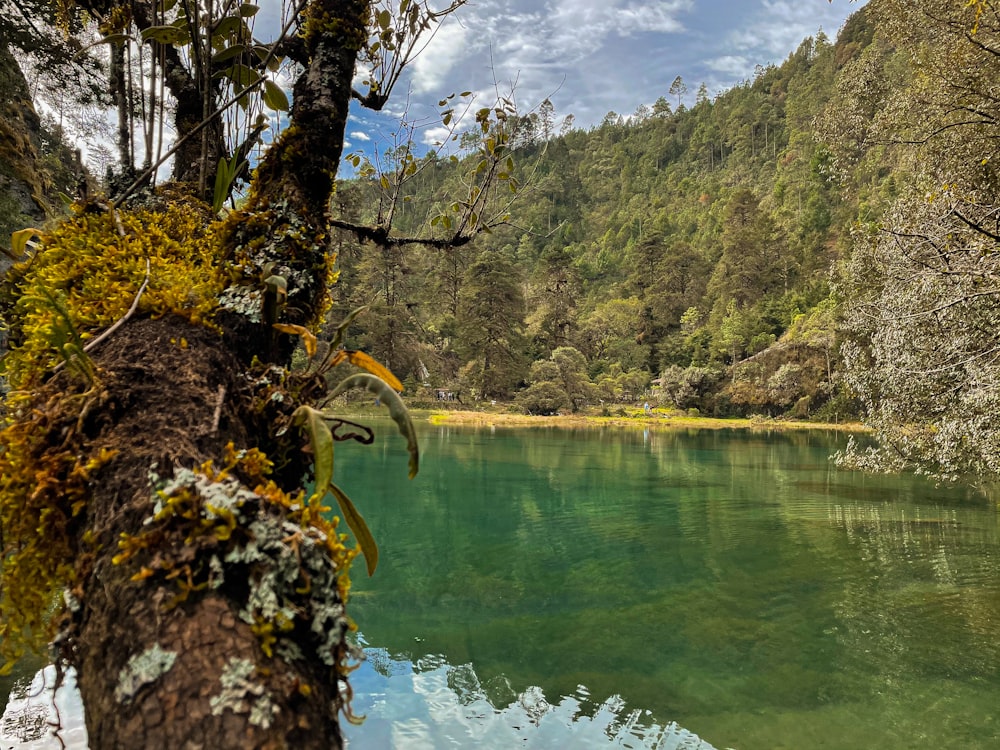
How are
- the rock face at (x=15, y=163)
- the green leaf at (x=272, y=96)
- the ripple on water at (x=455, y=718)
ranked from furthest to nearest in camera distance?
the rock face at (x=15, y=163), the ripple on water at (x=455, y=718), the green leaf at (x=272, y=96)

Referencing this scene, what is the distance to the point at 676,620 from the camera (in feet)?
19.1

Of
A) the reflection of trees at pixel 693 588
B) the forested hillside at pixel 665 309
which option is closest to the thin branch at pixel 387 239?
the reflection of trees at pixel 693 588

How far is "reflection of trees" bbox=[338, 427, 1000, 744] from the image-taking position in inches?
186

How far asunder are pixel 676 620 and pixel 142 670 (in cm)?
601

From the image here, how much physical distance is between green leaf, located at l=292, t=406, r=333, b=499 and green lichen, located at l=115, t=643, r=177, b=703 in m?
0.30

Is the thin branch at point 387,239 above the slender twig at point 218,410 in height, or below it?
above

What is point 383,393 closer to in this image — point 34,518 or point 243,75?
point 34,518

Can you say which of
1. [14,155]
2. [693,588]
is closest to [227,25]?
[14,155]

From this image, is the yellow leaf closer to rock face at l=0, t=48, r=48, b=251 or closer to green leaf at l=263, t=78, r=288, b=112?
green leaf at l=263, t=78, r=288, b=112

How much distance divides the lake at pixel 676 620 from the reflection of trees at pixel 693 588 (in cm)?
3

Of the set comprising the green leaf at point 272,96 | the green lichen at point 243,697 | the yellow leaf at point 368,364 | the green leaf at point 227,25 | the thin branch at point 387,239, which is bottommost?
the green lichen at point 243,697

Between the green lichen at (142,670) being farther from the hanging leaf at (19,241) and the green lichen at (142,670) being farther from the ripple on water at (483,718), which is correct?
the ripple on water at (483,718)

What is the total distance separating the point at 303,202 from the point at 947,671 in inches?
243

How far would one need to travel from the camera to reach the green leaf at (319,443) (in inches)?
38.4
